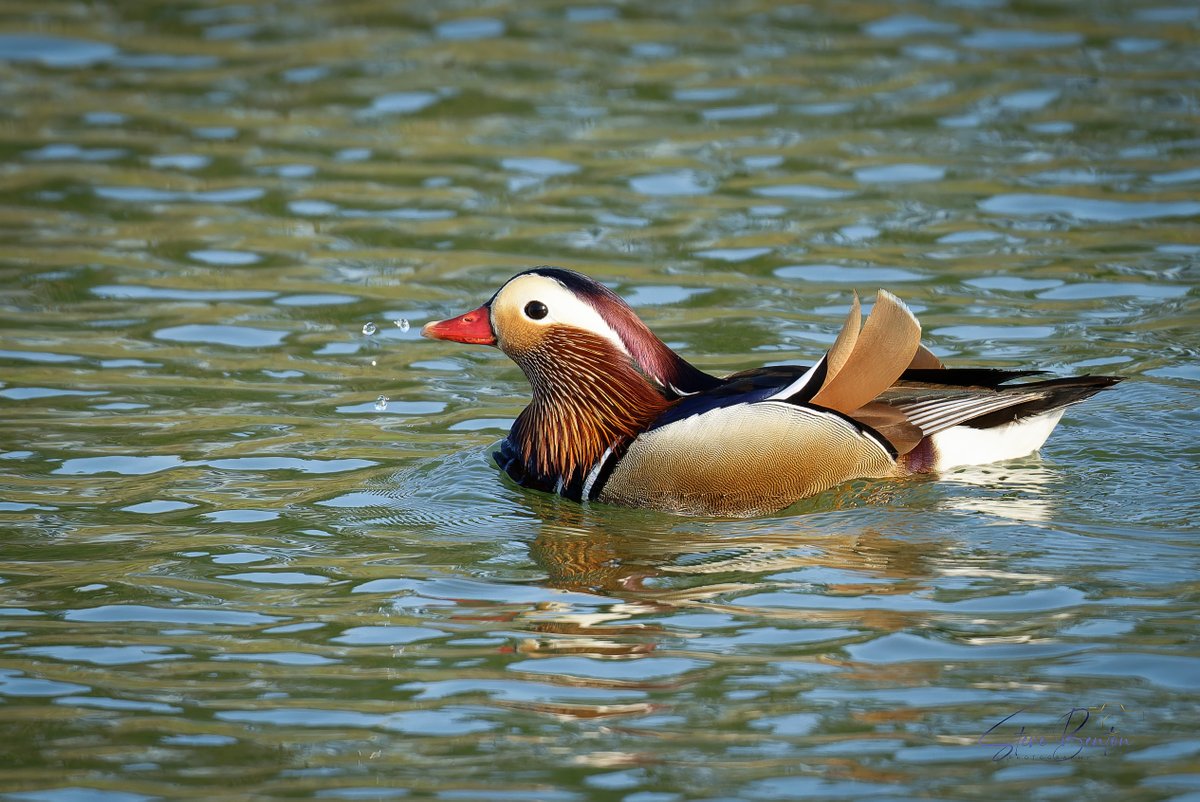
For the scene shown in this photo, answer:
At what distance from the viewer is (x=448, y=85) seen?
50.0ft

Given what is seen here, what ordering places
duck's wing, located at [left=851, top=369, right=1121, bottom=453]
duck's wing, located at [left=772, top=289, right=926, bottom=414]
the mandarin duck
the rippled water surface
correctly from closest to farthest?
the rippled water surface, duck's wing, located at [left=772, top=289, right=926, bottom=414], the mandarin duck, duck's wing, located at [left=851, top=369, right=1121, bottom=453]

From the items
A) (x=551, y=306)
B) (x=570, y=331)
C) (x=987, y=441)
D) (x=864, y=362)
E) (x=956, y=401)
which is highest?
(x=551, y=306)

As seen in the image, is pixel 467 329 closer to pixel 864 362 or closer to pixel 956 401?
pixel 864 362

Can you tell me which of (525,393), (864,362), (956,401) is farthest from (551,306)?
(956,401)

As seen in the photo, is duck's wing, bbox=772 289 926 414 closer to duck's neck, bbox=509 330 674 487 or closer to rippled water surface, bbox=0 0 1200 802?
rippled water surface, bbox=0 0 1200 802

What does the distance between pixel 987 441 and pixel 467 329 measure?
257 cm

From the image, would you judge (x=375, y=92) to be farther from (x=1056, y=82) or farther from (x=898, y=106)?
(x=1056, y=82)

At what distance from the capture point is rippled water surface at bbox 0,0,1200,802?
5.77m

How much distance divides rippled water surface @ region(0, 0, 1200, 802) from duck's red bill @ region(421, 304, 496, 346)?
686 millimetres

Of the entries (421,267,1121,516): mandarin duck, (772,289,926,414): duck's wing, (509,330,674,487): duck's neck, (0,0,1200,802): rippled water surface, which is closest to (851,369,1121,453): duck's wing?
(421,267,1121,516): mandarin duck

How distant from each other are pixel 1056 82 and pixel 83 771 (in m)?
11.3

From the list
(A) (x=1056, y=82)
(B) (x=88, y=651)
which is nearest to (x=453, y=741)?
(B) (x=88, y=651)

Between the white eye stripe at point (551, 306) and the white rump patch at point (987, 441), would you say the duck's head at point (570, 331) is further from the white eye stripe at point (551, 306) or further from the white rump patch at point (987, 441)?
the white rump patch at point (987, 441)

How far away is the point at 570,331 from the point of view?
27.9 feet
